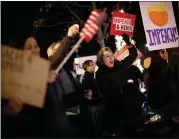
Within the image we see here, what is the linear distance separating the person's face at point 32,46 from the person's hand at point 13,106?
0.37m

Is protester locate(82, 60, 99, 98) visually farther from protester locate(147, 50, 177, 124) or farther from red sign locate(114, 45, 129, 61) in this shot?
protester locate(147, 50, 177, 124)

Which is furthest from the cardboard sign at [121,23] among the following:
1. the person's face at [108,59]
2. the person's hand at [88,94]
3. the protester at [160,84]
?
the person's hand at [88,94]

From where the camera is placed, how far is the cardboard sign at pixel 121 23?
329 cm

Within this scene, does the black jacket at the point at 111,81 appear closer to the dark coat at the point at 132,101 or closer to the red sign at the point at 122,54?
the dark coat at the point at 132,101

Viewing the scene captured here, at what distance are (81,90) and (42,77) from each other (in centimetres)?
104

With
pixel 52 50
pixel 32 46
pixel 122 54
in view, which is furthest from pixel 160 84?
pixel 32 46

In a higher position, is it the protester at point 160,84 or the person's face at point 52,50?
the person's face at point 52,50

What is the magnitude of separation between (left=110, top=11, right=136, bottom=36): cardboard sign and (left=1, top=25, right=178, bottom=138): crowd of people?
0.07 m

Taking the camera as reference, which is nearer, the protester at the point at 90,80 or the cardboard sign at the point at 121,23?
the cardboard sign at the point at 121,23

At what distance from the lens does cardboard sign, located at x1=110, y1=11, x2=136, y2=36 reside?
3291mm

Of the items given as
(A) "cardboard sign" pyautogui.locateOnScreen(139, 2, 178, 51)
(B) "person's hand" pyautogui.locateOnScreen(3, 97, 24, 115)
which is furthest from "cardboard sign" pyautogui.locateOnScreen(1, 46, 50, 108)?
(A) "cardboard sign" pyautogui.locateOnScreen(139, 2, 178, 51)

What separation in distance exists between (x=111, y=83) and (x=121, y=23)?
0.65 metres

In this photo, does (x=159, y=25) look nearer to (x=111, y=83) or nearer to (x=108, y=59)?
(x=108, y=59)

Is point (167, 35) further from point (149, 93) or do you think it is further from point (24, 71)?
point (24, 71)
